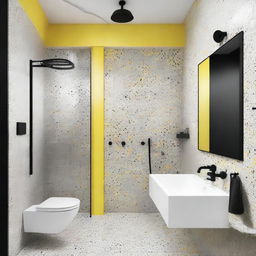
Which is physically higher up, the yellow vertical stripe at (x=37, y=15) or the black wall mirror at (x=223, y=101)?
the yellow vertical stripe at (x=37, y=15)

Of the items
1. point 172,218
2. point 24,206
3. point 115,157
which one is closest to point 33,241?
point 24,206

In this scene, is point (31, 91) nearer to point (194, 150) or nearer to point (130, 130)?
point (130, 130)

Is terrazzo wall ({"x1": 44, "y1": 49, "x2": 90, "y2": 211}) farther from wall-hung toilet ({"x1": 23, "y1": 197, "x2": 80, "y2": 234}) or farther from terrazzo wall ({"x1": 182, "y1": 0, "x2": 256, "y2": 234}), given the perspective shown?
terrazzo wall ({"x1": 182, "y1": 0, "x2": 256, "y2": 234})

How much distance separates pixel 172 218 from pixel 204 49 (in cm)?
179

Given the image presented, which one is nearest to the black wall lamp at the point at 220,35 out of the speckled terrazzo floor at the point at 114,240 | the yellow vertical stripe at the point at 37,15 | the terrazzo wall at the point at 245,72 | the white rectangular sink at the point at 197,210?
the terrazzo wall at the point at 245,72

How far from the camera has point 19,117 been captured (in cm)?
285

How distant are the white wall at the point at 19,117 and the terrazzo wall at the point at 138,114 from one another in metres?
1.10

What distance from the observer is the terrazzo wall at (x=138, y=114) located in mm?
4137

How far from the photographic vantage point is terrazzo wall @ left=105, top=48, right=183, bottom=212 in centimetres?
414

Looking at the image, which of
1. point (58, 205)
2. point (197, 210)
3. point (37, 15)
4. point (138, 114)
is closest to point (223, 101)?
point (197, 210)

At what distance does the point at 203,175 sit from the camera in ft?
9.72
